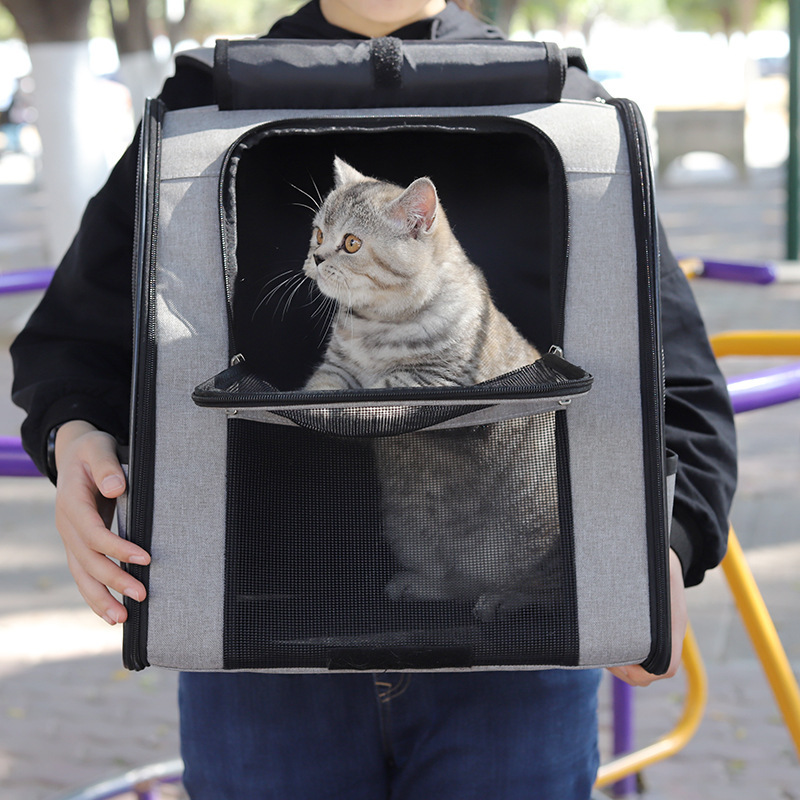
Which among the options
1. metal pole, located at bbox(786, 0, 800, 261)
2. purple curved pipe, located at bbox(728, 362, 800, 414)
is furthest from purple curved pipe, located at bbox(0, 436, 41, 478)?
metal pole, located at bbox(786, 0, 800, 261)

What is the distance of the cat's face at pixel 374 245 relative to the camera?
1.90 m

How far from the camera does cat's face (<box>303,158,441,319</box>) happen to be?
190 cm

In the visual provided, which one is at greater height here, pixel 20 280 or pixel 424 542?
pixel 20 280

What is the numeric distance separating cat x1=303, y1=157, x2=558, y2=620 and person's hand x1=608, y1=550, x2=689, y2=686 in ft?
0.80

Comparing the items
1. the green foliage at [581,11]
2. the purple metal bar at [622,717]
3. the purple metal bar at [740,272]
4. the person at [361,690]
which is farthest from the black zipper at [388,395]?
the green foliage at [581,11]

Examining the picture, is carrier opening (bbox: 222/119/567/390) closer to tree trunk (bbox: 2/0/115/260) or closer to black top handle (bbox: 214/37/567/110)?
black top handle (bbox: 214/37/567/110)

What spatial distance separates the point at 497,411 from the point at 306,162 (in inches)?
30.6

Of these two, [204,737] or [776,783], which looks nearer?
[204,737]

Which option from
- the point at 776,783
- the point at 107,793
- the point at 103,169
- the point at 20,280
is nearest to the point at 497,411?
the point at 20,280

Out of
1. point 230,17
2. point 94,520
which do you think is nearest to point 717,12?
point 230,17

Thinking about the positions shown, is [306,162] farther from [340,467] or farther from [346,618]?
[346,618]

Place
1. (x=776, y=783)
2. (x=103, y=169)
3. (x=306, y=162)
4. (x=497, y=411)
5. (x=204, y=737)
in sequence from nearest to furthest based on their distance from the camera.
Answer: (x=497, y=411) < (x=204, y=737) < (x=306, y=162) < (x=776, y=783) < (x=103, y=169)

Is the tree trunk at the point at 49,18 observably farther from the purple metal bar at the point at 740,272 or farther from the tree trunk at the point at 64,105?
the purple metal bar at the point at 740,272

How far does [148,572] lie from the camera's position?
147 cm
